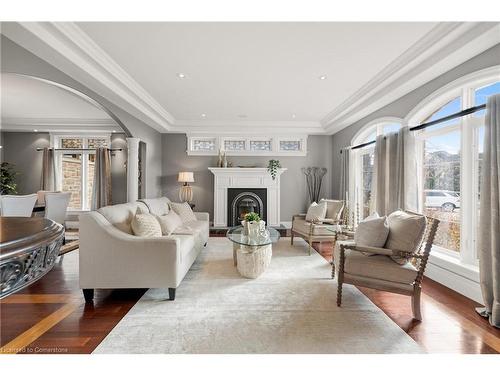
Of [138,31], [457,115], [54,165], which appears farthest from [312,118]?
[54,165]

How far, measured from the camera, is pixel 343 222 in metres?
4.51

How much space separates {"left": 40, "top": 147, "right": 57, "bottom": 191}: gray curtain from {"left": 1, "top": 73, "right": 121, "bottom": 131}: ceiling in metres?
0.65

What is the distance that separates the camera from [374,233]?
2395mm

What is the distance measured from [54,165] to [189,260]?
5.73m

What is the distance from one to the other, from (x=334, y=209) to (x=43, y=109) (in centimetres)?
667

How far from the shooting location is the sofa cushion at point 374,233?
7.77 feet

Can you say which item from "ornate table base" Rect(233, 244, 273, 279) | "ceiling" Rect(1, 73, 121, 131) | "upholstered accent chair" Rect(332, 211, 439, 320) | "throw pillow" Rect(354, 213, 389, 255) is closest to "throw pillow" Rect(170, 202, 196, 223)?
"ornate table base" Rect(233, 244, 273, 279)

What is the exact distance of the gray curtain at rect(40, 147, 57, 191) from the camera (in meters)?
6.14

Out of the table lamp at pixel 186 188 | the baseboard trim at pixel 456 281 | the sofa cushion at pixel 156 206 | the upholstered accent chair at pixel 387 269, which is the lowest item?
the baseboard trim at pixel 456 281

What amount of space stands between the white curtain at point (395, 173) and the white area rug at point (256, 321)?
1.52m

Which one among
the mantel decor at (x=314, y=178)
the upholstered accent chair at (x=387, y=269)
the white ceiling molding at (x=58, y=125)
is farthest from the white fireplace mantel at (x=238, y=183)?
the upholstered accent chair at (x=387, y=269)

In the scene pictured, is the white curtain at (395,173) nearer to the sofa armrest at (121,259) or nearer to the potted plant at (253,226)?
the potted plant at (253,226)

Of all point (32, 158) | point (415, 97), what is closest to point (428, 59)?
point (415, 97)

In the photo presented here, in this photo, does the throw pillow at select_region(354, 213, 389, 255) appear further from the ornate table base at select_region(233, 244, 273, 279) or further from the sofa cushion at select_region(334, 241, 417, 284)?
the ornate table base at select_region(233, 244, 273, 279)
